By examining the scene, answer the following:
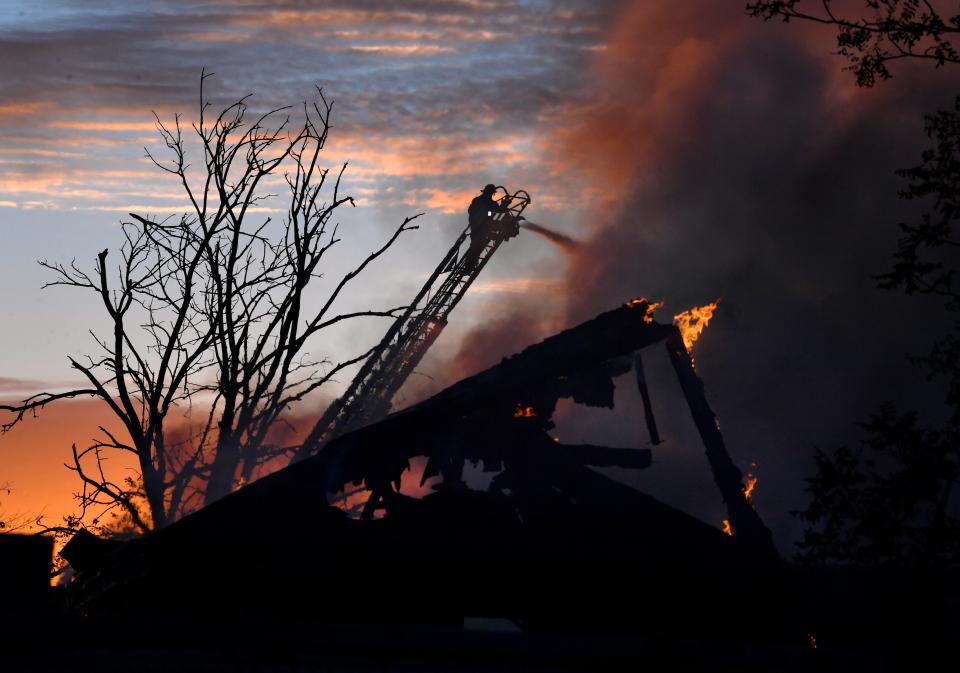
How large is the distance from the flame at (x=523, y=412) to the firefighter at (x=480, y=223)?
55.5ft

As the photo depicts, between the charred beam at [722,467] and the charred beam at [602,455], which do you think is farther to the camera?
the charred beam at [602,455]

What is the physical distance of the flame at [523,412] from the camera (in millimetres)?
11820

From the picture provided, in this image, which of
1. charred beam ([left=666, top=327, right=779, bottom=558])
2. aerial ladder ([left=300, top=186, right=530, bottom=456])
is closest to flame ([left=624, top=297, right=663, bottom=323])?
charred beam ([left=666, top=327, right=779, bottom=558])

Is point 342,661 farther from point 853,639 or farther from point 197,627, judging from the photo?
point 853,639

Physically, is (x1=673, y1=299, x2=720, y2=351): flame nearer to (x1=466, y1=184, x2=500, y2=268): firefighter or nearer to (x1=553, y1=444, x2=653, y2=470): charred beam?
(x1=553, y1=444, x2=653, y2=470): charred beam

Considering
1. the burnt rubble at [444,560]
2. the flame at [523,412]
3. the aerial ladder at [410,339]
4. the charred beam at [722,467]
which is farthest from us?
the aerial ladder at [410,339]

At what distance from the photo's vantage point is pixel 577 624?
1054 centimetres

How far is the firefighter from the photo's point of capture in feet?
94.1

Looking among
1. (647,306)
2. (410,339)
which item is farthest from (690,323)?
(410,339)

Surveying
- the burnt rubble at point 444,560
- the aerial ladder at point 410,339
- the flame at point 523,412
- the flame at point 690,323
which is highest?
the aerial ladder at point 410,339

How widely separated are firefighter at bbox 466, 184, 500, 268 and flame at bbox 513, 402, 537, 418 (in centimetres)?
1692

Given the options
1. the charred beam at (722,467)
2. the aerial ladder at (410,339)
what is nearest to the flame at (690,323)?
the charred beam at (722,467)

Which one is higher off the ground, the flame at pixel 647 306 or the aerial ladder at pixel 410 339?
the aerial ladder at pixel 410 339

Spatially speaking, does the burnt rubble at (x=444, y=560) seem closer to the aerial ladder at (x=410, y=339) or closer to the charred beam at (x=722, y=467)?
the charred beam at (x=722, y=467)
